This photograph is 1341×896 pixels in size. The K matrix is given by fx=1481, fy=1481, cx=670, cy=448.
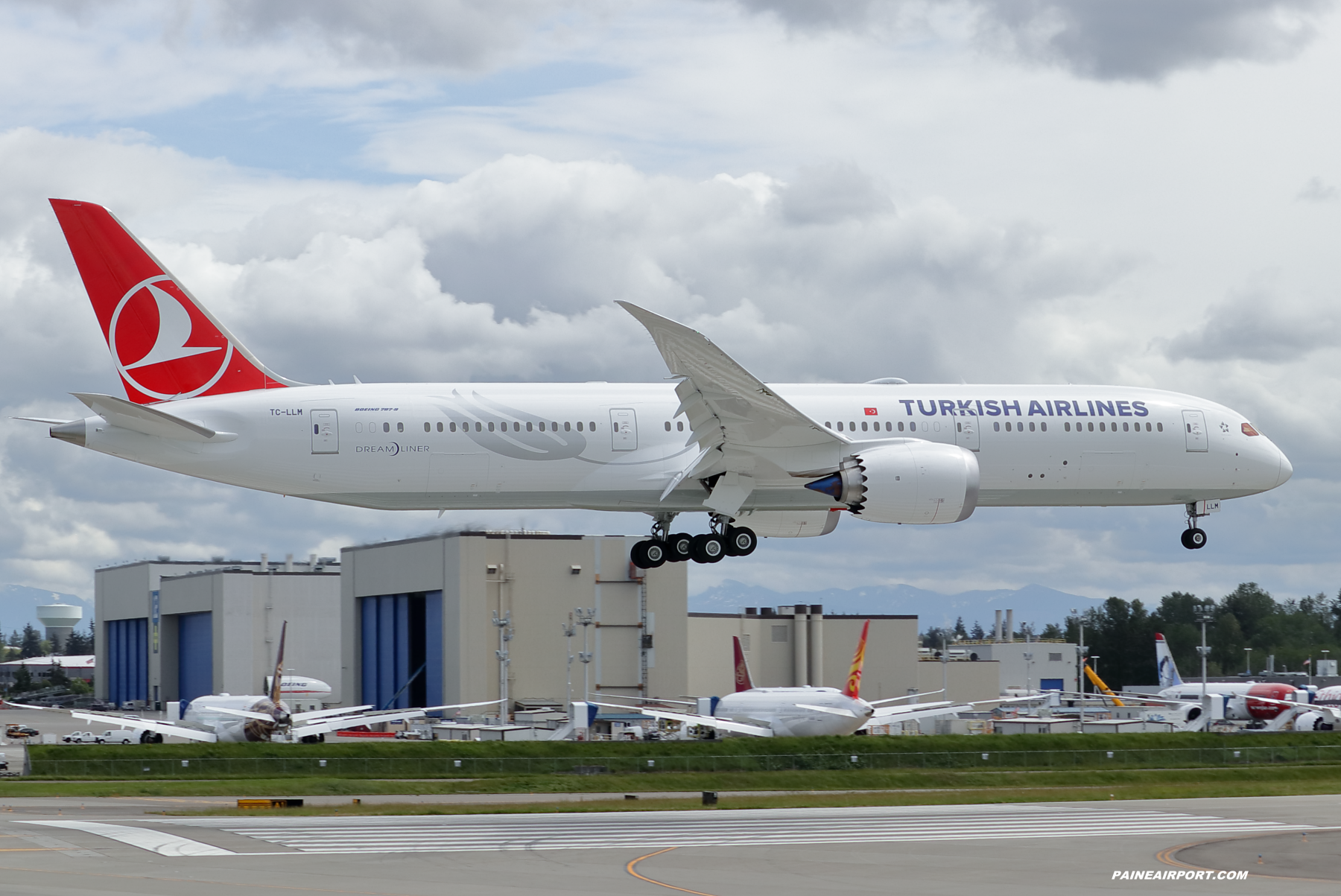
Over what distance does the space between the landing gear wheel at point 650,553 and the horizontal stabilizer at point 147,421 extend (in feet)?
33.2

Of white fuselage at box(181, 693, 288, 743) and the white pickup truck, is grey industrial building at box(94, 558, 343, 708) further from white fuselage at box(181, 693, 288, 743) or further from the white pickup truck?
white fuselage at box(181, 693, 288, 743)

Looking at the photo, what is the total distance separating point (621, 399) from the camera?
117ft

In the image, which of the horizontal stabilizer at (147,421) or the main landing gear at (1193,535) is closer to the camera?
the horizontal stabilizer at (147,421)

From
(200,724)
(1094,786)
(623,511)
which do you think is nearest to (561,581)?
(200,724)

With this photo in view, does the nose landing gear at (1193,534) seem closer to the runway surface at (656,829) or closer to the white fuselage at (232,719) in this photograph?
the runway surface at (656,829)

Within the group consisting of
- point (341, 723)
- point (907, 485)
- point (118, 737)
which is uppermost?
point (907, 485)

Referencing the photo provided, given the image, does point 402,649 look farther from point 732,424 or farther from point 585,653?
point 732,424

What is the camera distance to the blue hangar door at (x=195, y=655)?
11744cm

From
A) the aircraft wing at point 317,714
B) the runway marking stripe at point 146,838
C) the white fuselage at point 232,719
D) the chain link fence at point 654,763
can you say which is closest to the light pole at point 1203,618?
the chain link fence at point 654,763

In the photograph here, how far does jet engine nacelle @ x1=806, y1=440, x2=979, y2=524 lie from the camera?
33438mm

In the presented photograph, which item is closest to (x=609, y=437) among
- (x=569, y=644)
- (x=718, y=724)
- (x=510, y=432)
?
(x=510, y=432)

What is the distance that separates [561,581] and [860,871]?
204 feet

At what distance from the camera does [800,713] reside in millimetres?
63656

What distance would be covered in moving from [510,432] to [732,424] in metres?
5.22
